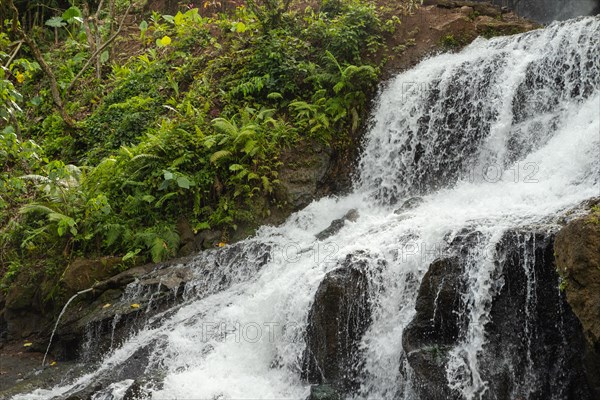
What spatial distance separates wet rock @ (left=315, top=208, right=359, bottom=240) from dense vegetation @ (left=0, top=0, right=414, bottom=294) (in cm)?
135

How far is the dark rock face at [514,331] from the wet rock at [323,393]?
3.08 feet

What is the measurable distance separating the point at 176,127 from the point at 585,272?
782 centimetres

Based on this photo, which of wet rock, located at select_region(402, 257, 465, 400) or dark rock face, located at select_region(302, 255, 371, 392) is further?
dark rock face, located at select_region(302, 255, 371, 392)

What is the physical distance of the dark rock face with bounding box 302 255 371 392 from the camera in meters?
7.27

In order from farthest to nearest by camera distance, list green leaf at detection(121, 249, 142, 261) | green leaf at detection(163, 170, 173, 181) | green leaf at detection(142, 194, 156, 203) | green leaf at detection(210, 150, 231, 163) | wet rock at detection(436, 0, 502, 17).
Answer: wet rock at detection(436, 0, 502, 17)
green leaf at detection(210, 150, 231, 163)
green leaf at detection(142, 194, 156, 203)
green leaf at detection(163, 170, 173, 181)
green leaf at detection(121, 249, 142, 261)

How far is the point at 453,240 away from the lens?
23.5ft

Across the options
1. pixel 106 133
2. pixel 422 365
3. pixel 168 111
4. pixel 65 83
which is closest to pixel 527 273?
pixel 422 365

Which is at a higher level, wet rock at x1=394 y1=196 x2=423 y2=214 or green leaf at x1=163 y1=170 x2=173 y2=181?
green leaf at x1=163 y1=170 x2=173 y2=181

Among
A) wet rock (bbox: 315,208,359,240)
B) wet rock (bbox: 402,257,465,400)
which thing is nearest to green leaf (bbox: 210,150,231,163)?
wet rock (bbox: 315,208,359,240)

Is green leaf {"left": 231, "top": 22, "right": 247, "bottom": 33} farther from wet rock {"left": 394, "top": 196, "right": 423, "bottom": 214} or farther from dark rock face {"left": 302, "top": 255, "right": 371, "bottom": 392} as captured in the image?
dark rock face {"left": 302, "top": 255, "right": 371, "bottom": 392}

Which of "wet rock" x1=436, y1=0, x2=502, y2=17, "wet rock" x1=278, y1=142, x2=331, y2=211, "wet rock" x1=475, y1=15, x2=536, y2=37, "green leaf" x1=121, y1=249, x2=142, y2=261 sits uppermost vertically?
"wet rock" x1=436, y1=0, x2=502, y2=17

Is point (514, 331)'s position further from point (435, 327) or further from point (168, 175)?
point (168, 175)

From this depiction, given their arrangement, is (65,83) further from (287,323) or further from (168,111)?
(287,323)

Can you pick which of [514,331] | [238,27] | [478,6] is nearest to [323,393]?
[514,331]
